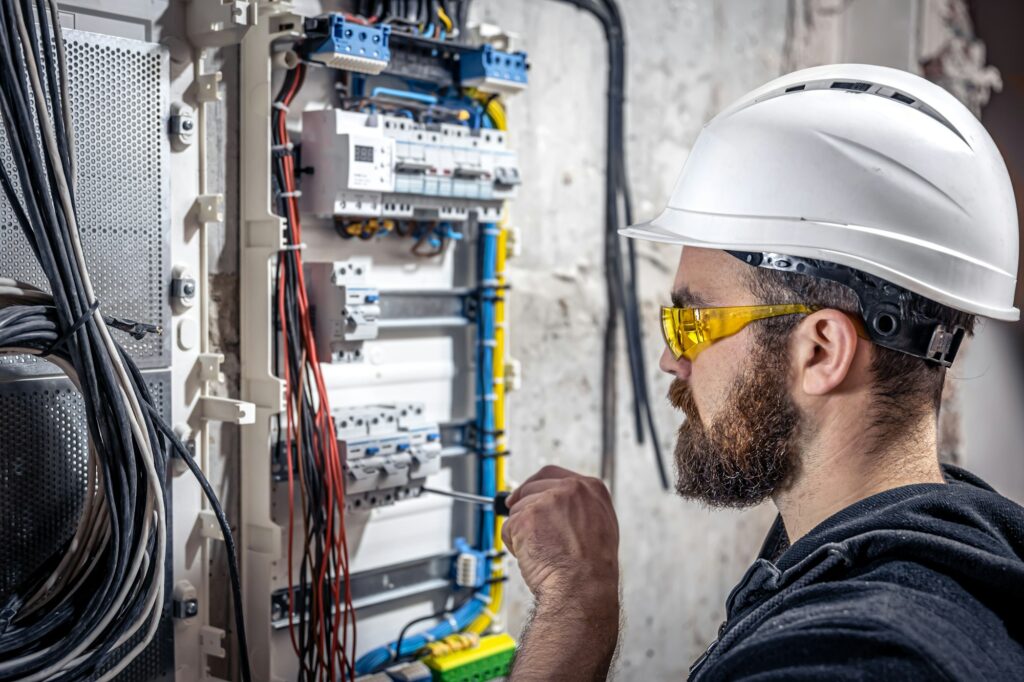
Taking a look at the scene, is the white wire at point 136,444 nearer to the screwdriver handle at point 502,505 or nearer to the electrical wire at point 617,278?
the screwdriver handle at point 502,505

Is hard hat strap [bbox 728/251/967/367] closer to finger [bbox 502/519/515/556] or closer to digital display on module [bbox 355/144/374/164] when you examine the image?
finger [bbox 502/519/515/556]

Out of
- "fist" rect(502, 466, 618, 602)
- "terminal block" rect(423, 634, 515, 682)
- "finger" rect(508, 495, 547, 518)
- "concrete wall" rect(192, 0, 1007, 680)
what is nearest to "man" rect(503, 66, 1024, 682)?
"fist" rect(502, 466, 618, 602)

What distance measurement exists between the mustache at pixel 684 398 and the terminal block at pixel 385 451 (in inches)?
28.5

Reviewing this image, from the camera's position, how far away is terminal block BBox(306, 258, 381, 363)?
1869mm

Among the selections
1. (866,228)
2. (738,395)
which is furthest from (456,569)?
(866,228)

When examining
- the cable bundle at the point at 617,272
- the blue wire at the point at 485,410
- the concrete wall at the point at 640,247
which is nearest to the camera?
the blue wire at the point at 485,410

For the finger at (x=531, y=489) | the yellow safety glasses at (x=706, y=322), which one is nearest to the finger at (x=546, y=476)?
the finger at (x=531, y=489)

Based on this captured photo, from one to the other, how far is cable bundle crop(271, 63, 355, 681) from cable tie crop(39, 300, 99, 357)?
48 cm

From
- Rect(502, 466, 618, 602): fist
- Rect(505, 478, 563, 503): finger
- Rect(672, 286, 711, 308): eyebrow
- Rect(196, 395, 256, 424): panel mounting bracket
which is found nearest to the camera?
Rect(672, 286, 711, 308): eyebrow

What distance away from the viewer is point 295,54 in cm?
181

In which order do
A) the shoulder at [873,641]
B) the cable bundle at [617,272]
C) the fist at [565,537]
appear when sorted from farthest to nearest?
1. the cable bundle at [617,272]
2. the fist at [565,537]
3. the shoulder at [873,641]

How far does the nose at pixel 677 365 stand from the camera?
138 cm

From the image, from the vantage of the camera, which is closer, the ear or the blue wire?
the ear

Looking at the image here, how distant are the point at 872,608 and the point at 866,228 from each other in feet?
1.56
